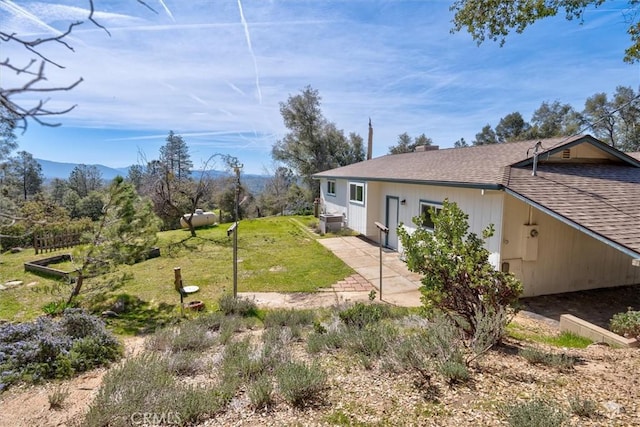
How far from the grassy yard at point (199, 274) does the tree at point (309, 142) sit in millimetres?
15372

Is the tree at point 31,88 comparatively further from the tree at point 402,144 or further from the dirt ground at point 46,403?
the tree at point 402,144

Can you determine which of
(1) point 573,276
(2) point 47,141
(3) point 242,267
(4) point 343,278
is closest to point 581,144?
Answer: (1) point 573,276

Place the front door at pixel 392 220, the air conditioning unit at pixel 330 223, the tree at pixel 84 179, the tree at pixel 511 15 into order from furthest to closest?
the tree at pixel 84 179
the air conditioning unit at pixel 330 223
the front door at pixel 392 220
the tree at pixel 511 15

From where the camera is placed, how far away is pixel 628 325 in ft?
16.5

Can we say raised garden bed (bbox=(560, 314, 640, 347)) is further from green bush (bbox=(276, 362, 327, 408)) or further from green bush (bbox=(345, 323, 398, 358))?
green bush (bbox=(276, 362, 327, 408))

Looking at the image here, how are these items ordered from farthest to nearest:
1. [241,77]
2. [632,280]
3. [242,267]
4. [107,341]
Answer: [241,77]
[242,267]
[632,280]
[107,341]

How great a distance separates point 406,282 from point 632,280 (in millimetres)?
5780

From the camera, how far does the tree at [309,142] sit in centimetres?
2836

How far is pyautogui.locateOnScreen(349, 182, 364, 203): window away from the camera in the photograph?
14216 mm

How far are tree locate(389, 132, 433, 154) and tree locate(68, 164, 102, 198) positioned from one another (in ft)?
111

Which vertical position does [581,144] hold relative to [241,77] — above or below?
below

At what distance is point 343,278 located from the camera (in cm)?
908

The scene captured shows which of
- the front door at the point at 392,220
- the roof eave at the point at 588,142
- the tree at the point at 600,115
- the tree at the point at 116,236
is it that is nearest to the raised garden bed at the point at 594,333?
the roof eave at the point at 588,142

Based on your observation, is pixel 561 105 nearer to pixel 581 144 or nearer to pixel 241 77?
pixel 581 144
